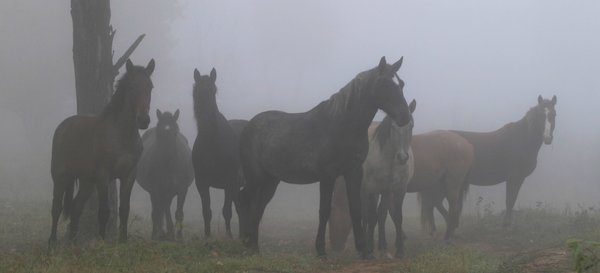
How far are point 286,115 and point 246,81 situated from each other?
70.9 meters

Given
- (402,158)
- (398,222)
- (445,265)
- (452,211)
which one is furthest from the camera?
(452,211)

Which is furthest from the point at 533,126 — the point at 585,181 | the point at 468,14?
the point at 468,14

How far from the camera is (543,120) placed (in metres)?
14.6

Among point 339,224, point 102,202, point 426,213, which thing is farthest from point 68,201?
point 426,213

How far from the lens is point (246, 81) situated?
79.6m

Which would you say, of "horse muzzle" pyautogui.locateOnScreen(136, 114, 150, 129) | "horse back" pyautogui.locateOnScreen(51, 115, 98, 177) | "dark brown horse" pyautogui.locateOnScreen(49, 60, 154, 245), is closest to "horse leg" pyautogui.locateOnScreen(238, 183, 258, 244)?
"dark brown horse" pyautogui.locateOnScreen(49, 60, 154, 245)

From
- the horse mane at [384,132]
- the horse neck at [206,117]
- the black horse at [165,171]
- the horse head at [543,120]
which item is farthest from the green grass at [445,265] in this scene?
the horse head at [543,120]

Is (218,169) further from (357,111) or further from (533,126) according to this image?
(533,126)

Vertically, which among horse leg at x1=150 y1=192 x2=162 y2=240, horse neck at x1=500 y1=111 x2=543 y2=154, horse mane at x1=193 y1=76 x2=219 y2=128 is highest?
horse mane at x1=193 y1=76 x2=219 y2=128

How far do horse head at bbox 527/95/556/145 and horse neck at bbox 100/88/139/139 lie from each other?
32.0 feet

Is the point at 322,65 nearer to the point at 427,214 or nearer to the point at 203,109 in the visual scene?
the point at 427,214

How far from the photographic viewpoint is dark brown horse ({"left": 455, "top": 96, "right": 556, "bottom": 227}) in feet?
48.8

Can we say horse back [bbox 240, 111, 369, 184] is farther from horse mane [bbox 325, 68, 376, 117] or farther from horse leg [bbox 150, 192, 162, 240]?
horse leg [bbox 150, 192, 162, 240]

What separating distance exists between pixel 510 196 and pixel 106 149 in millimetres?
9779
